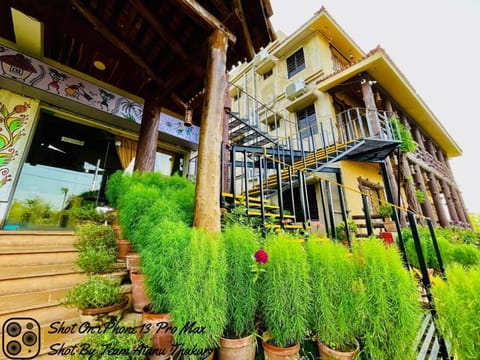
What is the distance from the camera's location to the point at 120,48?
3.40 meters

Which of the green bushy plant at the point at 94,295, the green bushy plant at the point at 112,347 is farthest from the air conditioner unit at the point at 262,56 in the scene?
the green bushy plant at the point at 112,347

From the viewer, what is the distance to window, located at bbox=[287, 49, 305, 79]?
9.10 meters

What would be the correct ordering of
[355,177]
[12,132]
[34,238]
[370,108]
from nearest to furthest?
[34,238] → [12,132] → [370,108] → [355,177]

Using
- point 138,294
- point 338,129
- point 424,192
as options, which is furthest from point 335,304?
point 424,192

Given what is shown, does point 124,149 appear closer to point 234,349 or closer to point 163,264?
point 163,264

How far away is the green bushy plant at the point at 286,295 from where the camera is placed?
137 centimetres

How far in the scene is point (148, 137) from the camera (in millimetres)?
3865

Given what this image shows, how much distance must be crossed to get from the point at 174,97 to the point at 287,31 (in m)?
10.4

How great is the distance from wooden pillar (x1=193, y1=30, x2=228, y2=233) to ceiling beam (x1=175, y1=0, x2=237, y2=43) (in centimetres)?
16

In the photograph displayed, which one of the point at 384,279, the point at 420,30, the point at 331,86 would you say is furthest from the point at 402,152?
the point at 384,279

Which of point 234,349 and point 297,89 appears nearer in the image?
point 234,349

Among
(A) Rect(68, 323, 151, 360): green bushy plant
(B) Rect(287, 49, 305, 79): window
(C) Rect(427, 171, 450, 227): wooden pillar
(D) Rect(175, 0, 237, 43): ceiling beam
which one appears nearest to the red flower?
(A) Rect(68, 323, 151, 360): green bushy plant

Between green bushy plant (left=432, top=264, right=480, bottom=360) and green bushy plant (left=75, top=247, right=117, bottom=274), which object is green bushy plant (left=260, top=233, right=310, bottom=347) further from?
green bushy plant (left=75, top=247, right=117, bottom=274)

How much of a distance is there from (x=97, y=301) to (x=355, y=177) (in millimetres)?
7536
